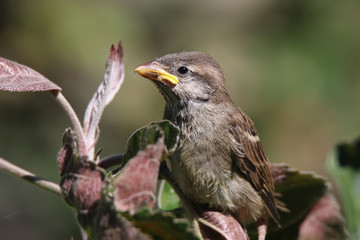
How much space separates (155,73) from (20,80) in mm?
1185

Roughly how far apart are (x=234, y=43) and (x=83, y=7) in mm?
1988

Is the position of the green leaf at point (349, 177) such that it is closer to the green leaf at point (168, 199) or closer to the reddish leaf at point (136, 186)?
the reddish leaf at point (136, 186)

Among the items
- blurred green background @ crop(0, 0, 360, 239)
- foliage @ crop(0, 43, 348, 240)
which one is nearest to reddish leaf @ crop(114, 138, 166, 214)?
foliage @ crop(0, 43, 348, 240)

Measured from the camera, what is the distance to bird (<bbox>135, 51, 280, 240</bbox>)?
2.36 meters

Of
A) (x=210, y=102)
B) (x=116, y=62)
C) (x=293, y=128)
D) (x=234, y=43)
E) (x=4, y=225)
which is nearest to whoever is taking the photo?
(x=116, y=62)

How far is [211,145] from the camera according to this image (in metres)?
2.49

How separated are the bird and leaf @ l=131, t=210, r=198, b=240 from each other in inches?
34.9

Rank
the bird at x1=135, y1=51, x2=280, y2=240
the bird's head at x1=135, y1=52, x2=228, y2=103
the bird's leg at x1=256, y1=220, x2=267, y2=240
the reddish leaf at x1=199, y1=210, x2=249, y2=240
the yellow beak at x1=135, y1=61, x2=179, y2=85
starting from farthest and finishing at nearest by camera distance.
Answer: the bird's head at x1=135, y1=52, x2=228, y2=103 < the yellow beak at x1=135, y1=61, x2=179, y2=85 < the bird at x1=135, y1=51, x2=280, y2=240 < the bird's leg at x1=256, y1=220, x2=267, y2=240 < the reddish leaf at x1=199, y1=210, x2=249, y2=240

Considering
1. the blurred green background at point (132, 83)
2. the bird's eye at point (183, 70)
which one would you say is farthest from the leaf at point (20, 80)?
the blurred green background at point (132, 83)

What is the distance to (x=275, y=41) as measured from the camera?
6406 millimetres

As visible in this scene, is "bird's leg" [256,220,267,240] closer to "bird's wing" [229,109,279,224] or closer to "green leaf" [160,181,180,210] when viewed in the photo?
"bird's wing" [229,109,279,224]

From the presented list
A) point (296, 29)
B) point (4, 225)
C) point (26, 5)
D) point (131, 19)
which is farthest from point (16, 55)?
point (296, 29)

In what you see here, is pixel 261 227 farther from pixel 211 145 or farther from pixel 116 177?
pixel 116 177

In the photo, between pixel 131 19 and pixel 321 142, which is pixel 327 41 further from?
pixel 131 19
